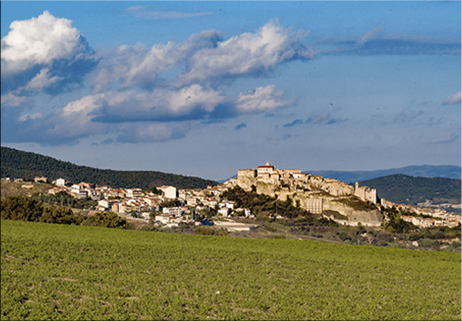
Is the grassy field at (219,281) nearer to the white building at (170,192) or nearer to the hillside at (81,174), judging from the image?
the white building at (170,192)

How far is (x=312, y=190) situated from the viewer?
3521 inches

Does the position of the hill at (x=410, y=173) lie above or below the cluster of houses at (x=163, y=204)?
above

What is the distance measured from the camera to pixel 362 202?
84375mm

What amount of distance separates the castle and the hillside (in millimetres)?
42448

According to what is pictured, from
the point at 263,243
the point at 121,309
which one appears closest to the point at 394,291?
the point at 121,309

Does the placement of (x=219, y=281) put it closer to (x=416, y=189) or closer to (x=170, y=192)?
(x=170, y=192)

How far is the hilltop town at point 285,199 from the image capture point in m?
77.4

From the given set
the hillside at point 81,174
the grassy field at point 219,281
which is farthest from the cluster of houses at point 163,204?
the grassy field at point 219,281

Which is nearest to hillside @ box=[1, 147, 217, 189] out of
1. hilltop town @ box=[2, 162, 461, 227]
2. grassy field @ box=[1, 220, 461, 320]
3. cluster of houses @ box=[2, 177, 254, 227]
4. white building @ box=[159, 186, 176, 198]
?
white building @ box=[159, 186, 176, 198]

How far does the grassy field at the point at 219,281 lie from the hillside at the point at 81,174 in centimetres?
11349

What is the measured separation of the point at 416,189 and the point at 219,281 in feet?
422

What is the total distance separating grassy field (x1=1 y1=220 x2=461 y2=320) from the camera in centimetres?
1262

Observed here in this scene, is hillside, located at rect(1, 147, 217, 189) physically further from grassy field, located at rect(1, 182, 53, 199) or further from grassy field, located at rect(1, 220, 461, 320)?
grassy field, located at rect(1, 220, 461, 320)

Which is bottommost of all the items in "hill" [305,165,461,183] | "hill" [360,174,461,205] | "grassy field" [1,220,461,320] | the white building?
"grassy field" [1,220,461,320]
